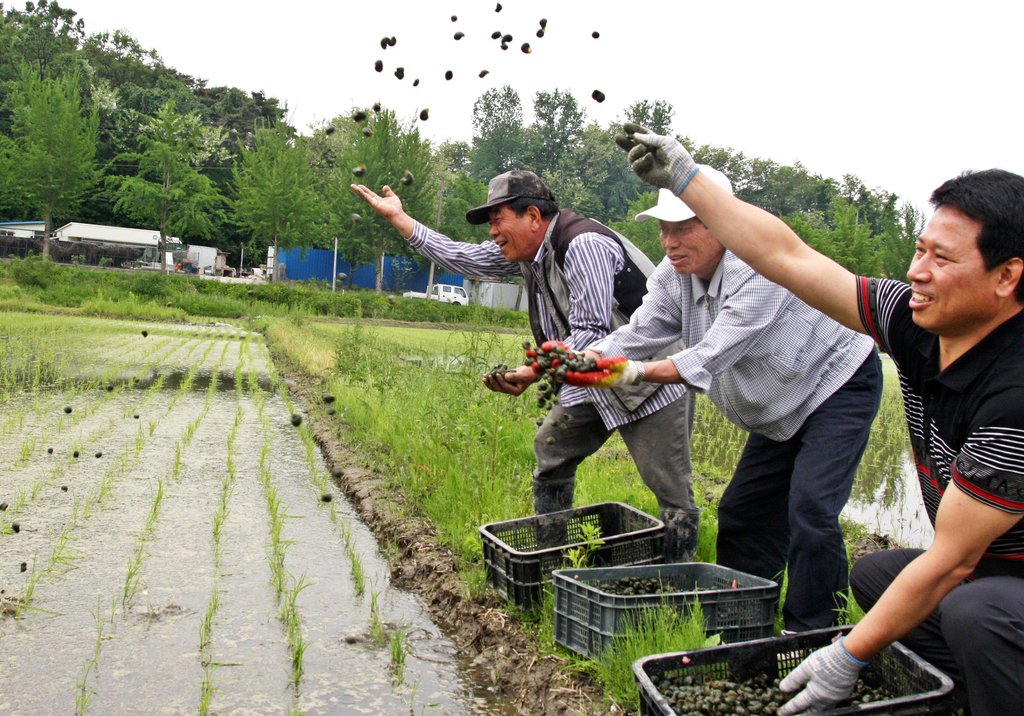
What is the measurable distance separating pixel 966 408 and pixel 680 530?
169cm

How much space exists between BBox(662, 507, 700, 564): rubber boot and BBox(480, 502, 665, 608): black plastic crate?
0.04 m

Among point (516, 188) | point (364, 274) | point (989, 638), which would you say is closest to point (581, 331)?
point (516, 188)

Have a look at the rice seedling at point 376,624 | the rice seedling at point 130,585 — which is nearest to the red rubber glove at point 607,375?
the rice seedling at point 376,624

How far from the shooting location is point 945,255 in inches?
78.8

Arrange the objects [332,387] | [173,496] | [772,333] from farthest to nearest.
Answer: [332,387], [173,496], [772,333]

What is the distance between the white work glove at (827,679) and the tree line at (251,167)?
13507 mm

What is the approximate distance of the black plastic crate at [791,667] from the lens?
2219 mm

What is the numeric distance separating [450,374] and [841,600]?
14.9 feet

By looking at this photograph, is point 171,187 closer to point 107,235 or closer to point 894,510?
point 107,235

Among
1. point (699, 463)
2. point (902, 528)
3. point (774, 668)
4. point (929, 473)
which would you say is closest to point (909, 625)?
point (929, 473)

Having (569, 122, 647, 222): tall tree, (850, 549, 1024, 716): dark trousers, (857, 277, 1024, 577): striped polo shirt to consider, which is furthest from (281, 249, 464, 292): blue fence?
(850, 549, 1024, 716): dark trousers

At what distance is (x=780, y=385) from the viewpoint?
3107 millimetres

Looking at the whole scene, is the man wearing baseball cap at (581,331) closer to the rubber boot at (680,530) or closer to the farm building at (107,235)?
the rubber boot at (680,530)

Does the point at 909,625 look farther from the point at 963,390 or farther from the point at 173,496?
the point at 173,496
